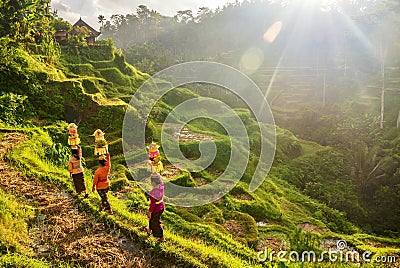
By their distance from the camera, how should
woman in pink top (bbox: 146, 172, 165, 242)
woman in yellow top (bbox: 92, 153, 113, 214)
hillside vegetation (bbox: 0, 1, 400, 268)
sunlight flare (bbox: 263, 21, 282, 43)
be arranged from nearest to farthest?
woman in pink top (bbox: 146, 172, 165, 242) → hillside vegetation (bbox: 0, 1, 400, 268) → woman in yellow top (bbox: 92, 153, 113, 214) → sunlight flare (bbox: 263, 21, 282, 43)

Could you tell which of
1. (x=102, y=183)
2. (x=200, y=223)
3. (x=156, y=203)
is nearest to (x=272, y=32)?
(x=200, y=223)

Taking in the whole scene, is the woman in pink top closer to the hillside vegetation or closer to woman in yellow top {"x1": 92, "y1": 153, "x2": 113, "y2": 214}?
the hillside vegetation

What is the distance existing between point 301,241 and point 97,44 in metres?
17.7

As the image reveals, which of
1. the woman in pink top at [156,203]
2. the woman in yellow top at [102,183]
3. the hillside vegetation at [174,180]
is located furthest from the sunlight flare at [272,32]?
the woman in pink top at [156,203]

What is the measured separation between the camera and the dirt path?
128 inches

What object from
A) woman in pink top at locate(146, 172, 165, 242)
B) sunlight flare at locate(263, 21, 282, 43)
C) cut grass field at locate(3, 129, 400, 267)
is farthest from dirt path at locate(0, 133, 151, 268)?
sunlight flare at locate(263, 21, 282, 43)

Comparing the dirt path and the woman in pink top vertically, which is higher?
the woman in pink top

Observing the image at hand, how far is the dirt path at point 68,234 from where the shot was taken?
3.26 m

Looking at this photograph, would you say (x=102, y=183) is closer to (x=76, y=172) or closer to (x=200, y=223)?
(x=76, y=172)

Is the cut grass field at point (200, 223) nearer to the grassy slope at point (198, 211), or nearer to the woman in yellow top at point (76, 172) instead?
the grassy slope at point (198, 211)

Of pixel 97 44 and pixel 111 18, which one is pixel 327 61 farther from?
pixel 111 18

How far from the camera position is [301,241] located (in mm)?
4383

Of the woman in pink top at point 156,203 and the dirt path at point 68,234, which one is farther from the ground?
the woman in pink top at point 156,203

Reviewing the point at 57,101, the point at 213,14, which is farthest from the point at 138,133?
the point at 213,14
